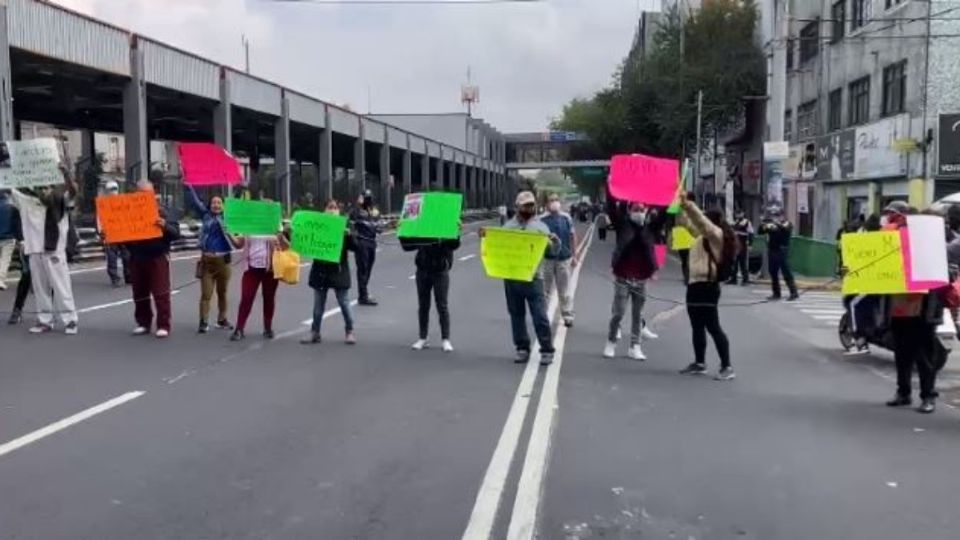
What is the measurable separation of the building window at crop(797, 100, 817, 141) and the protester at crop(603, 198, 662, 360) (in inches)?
1109

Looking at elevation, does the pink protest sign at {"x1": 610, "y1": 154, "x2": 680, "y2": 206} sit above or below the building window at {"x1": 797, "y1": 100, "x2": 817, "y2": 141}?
below

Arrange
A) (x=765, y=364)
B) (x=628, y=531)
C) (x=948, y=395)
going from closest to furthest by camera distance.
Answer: (x=628, y=531) < (x=948, y=395) < (x=765, y=364)

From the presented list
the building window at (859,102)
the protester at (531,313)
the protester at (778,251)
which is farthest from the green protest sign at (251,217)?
the building window at (859,102)

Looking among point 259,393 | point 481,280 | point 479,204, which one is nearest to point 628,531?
point 259,393

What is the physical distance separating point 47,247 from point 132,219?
40.3 inches

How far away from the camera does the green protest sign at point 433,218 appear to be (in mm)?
10734

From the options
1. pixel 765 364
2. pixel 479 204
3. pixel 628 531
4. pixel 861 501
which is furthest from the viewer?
pixel 479 204

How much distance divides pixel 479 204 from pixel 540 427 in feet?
272

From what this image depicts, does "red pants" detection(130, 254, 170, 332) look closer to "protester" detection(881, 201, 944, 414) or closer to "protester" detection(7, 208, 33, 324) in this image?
"protester" detection(7, 208, 33, 324)

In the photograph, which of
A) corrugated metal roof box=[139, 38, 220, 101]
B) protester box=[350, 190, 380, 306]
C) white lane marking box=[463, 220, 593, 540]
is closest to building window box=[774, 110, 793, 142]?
corrugated metal roof box=[139, 38, 220, 101]

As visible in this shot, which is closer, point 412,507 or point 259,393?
point 412,507

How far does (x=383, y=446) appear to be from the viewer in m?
6.66

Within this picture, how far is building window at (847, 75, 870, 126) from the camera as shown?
30.4 meters

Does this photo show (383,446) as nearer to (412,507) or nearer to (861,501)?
(412,507)
